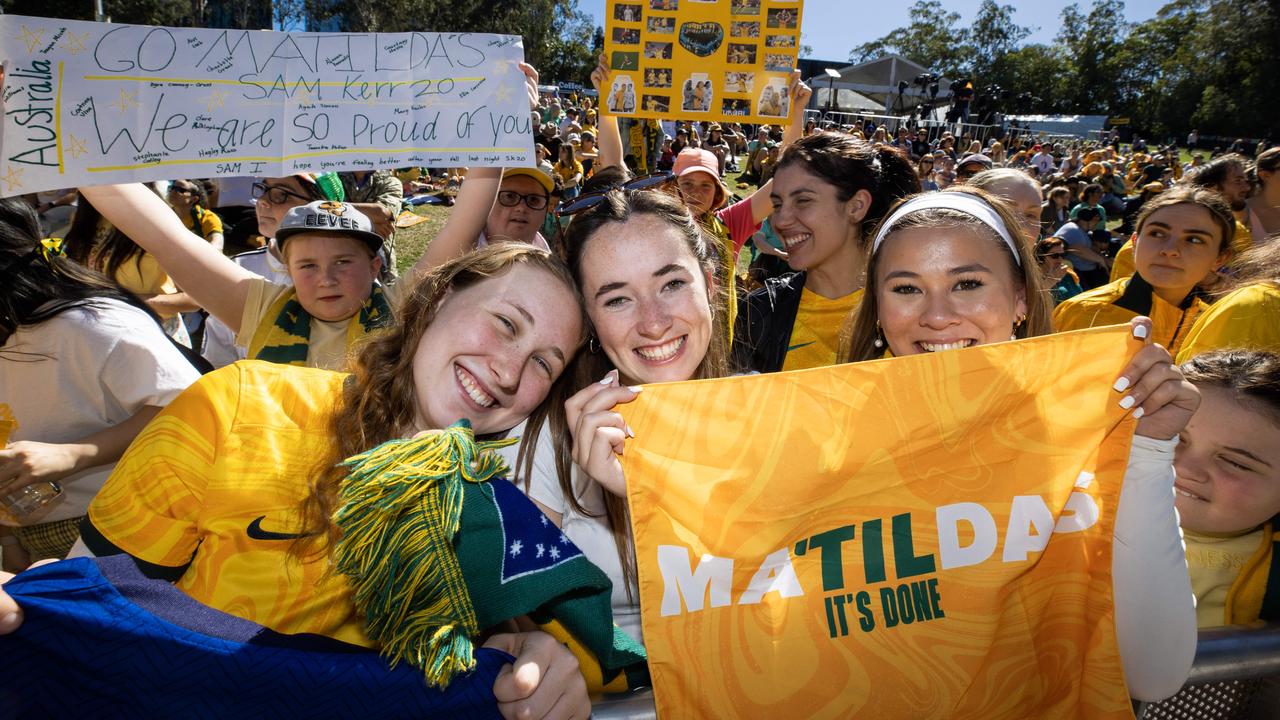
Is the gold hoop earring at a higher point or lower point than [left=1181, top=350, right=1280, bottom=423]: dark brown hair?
higher

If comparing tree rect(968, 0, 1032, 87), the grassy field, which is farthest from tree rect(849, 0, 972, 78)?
the grassy field

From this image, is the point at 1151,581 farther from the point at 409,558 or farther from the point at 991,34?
the point at 991,34

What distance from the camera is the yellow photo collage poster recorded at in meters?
3.81

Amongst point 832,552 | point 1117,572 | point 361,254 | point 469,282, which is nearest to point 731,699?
point 832,552

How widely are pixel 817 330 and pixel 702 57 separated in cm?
186

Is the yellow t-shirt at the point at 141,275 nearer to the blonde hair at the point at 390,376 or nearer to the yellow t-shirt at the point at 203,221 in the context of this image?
the yellow t-shirt at the point at 203,221

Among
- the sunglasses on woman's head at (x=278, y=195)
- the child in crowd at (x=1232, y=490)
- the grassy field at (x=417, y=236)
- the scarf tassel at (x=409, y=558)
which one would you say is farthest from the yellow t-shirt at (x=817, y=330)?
the grassy field at (x=417, y=236)

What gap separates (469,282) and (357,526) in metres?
0.90

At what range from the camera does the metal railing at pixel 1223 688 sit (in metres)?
1.41

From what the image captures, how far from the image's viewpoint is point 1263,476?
167cm

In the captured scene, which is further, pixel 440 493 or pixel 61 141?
pixel 61 141

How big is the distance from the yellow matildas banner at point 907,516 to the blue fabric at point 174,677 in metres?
0.56

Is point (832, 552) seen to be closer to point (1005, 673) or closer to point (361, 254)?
point (1005, 673)

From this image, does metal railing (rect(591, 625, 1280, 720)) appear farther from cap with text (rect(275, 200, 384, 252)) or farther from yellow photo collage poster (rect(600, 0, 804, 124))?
yellow photo collage poster (rect(600, 0, 804, 124))
